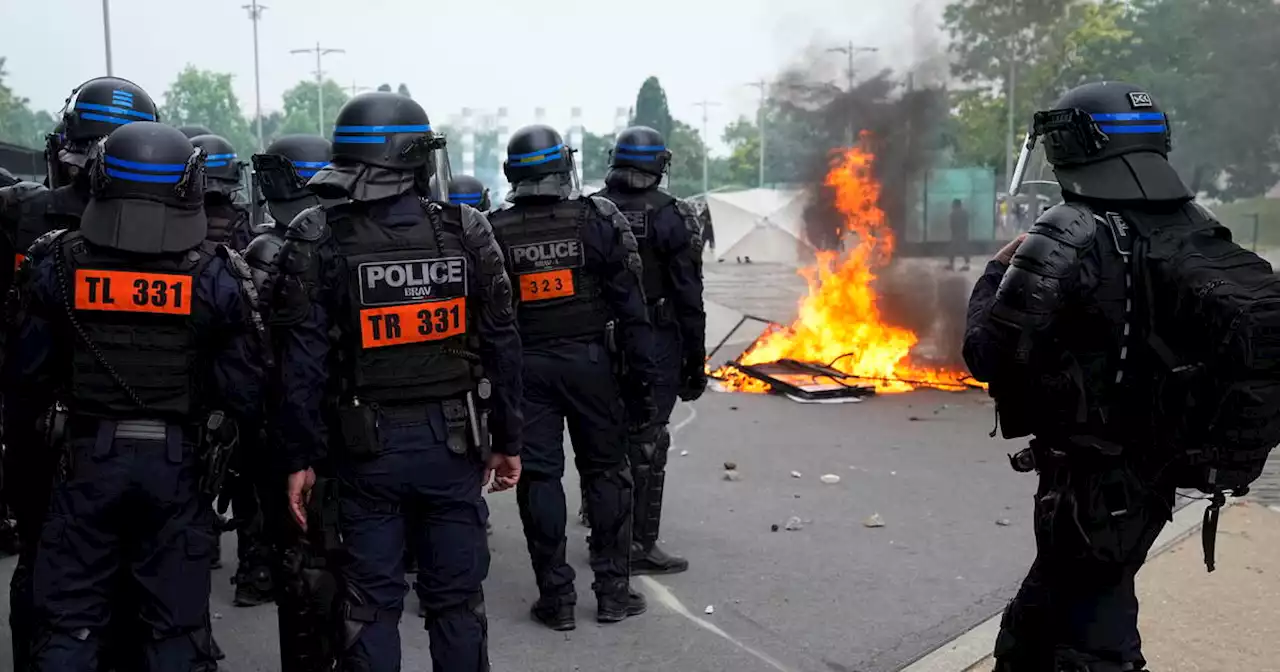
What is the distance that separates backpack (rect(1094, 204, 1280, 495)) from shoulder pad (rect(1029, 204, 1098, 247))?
8 centimetres

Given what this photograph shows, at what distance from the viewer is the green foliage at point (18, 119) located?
4726cm

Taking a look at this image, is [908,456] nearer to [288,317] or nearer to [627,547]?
[627,547]

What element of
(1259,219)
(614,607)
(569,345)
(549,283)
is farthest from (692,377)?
(1259,219)

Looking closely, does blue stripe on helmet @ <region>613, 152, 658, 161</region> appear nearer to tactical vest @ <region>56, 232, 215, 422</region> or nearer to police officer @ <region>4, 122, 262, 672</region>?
police officer @ <region>4, 122, 262, 672</region>

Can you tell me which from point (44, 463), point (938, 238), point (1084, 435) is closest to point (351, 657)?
point (44, 463)

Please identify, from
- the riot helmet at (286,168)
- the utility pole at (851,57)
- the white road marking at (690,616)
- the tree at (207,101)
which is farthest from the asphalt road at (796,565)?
the tree at (207,101)

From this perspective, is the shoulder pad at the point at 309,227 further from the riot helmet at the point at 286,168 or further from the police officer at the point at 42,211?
the police officer at the point at 42,211

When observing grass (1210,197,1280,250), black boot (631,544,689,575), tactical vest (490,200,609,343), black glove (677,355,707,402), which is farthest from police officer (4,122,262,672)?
grass (1210,197,1280,250)

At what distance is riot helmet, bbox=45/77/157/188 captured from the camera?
15.9ft

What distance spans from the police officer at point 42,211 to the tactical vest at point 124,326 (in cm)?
62

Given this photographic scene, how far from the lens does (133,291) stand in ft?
11.6

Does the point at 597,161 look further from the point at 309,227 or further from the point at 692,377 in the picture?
the point at 309,227

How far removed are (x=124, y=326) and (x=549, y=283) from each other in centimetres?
199

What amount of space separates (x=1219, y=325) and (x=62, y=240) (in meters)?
3.50
